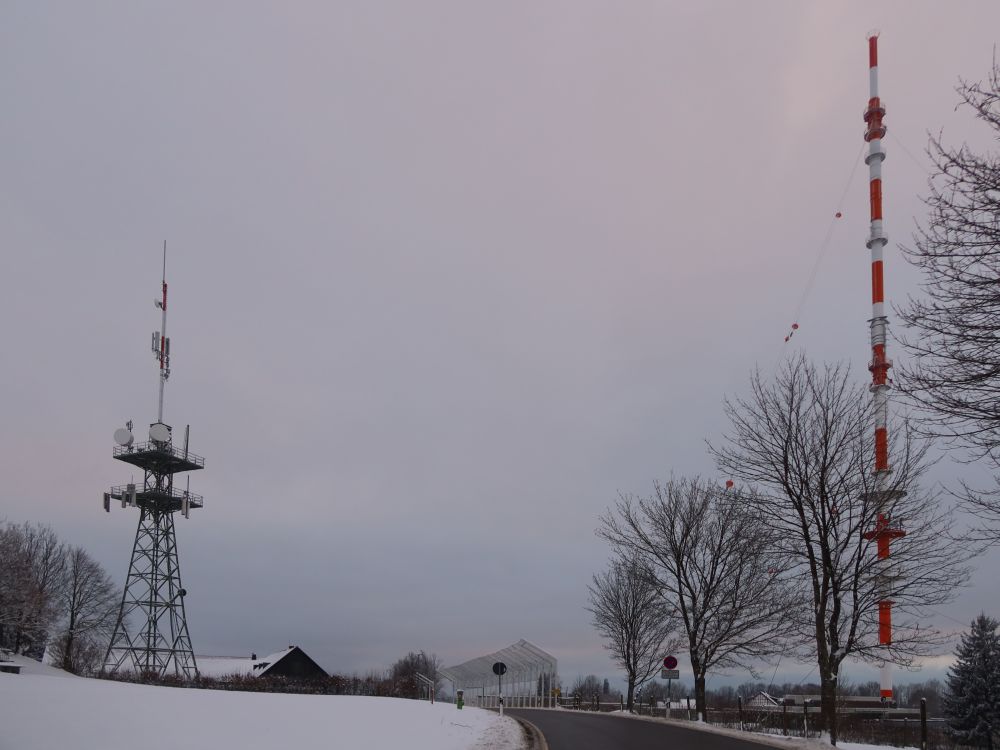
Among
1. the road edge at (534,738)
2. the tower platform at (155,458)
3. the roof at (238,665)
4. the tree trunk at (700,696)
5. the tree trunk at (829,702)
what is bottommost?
the roof at (238,665)

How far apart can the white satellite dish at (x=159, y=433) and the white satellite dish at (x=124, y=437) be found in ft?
4.97

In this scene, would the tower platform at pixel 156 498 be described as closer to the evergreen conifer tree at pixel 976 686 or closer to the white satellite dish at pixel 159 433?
the white satellite dish at pixel 159 433

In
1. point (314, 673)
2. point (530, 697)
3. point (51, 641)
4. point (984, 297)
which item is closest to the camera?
point (984, 297)

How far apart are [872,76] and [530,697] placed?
156 feet

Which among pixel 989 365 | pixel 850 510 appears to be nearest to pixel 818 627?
pixel 850 510

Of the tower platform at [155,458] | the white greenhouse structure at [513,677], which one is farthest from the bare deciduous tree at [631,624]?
the tower platform at [155,458]

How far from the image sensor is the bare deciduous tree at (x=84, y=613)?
69.8 meters

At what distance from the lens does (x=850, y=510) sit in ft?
75.8

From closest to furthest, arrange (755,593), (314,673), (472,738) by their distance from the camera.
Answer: (472,738) → (755,593) → (314,673)

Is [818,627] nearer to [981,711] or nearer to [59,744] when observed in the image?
[59,744]

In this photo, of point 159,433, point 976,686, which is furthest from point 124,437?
point 976,686

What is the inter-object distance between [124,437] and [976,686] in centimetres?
6110

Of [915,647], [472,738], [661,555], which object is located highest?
[661,555]

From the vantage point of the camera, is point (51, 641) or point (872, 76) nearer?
point (872, 76)
